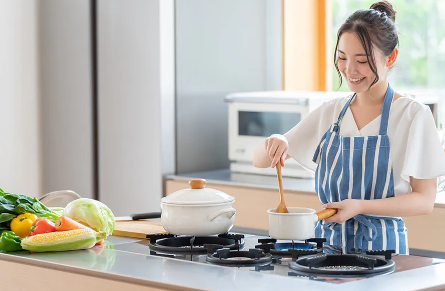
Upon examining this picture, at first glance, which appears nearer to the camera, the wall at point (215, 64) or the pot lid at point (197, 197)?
the pot lid at point (197, 197)

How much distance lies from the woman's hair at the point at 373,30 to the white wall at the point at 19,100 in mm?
1928

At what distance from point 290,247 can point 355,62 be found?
1.54ft

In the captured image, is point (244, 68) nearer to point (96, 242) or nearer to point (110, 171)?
point (110, 171)

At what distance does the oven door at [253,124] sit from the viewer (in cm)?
305

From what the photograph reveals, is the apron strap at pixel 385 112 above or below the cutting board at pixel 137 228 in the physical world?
above

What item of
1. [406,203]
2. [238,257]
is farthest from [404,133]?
[238,257]

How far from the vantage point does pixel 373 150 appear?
1711 mm

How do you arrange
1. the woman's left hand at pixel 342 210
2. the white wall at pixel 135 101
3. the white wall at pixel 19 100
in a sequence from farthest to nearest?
the white wall at pixel 19 100 → the white wall at pixel 135 101 → the woman's left hand at pixel 342 210

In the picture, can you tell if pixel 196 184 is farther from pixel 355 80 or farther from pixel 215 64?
pixel 215 64

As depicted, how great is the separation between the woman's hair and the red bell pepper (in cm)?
76

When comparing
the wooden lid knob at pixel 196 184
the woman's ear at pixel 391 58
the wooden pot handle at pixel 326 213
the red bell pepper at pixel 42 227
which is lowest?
the red bell pepper at pixel 42 227

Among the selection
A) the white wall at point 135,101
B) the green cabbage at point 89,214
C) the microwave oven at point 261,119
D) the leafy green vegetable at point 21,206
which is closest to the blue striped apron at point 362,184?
the green cabbage at point 89,214

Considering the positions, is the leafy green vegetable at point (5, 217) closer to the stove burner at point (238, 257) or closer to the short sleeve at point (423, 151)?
the stove burner at point (238, 257)

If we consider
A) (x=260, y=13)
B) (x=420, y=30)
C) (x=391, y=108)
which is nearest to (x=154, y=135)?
(x=260, y=13)
